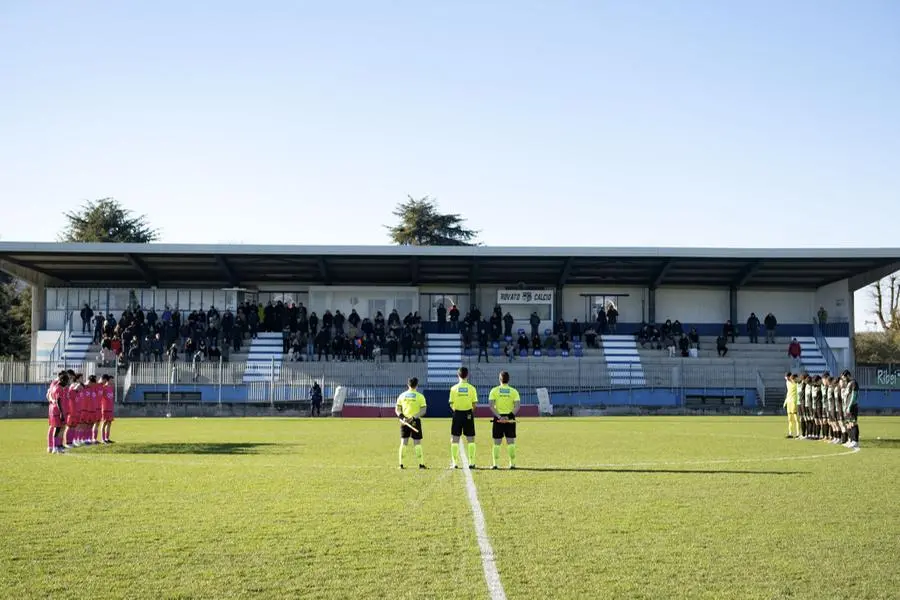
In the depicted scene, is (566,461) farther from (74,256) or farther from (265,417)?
(74,256)

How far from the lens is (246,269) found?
59656mm

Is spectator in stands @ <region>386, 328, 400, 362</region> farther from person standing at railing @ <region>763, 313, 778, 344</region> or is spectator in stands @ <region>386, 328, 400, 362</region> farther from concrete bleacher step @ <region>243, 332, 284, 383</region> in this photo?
person standing at railing @ <region>763, 313, 778, 344</region>

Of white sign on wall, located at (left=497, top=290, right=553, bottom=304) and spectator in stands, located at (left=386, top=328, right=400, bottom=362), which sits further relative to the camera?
white sign on wall, located at (left=497, top=290, right=553, bottom=304)

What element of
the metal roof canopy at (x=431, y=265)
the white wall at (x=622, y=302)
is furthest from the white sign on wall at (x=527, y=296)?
the white wall at (x=622, y=302)

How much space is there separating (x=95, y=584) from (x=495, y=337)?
159 ft

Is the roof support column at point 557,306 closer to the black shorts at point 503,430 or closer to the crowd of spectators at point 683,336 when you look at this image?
the crowd of spectators at point 683,336

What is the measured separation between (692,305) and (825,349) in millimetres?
7591

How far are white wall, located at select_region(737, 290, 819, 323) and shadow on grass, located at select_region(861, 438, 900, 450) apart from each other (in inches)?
1348

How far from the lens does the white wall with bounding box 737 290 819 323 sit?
6288cm

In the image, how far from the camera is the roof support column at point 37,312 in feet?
195

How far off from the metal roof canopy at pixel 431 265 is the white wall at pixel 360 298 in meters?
0.65

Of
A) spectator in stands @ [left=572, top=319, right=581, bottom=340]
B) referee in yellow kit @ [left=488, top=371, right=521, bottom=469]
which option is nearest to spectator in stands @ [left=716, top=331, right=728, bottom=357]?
spectator in stands @ [left=572, top=319, right=581, bottom=340]

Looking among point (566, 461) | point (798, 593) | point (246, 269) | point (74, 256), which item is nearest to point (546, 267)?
point (246, 269)

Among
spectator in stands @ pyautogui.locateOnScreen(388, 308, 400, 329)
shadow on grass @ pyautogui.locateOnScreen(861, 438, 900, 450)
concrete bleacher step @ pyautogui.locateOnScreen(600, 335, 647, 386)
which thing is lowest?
shadow on grass @ pyautogui.locateOnScreen(861, 438, 900, 450)
